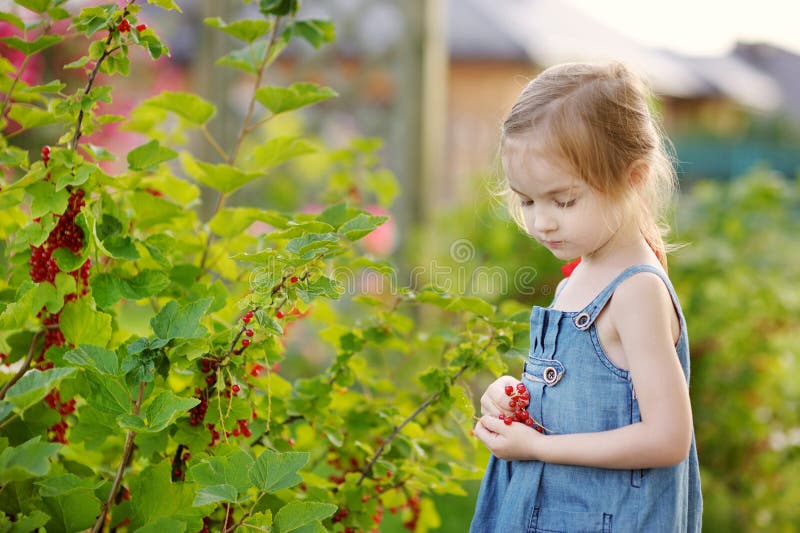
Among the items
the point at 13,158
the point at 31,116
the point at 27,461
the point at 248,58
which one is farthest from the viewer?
the point at 248,58

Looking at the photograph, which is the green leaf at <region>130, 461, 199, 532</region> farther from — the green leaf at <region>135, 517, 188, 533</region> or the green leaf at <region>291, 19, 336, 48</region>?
the green leaf at <region>291, 19, 336, 48</region>

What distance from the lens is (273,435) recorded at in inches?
59.2

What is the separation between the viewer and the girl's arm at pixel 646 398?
117cm

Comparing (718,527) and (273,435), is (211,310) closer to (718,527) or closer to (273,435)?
(273,435)

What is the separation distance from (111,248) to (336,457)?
0.61 meters

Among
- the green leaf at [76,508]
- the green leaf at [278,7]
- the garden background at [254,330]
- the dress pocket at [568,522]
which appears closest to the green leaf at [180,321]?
the garden background at [254,330]

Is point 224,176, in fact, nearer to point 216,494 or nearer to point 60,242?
point 60,242

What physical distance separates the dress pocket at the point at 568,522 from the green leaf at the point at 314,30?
961 mm

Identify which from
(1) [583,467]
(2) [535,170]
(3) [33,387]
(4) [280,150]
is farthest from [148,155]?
(1) [583,467]

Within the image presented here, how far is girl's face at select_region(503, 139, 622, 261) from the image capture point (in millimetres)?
1255

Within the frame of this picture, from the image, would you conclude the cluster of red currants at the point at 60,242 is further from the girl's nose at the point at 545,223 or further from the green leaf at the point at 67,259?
the girl's nose at the point at 545,223

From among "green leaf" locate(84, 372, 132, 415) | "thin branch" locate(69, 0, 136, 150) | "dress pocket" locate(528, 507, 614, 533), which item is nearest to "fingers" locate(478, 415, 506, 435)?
"dress pocket" locate(528, 507, 614, 533)

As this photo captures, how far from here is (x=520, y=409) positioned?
1310mm

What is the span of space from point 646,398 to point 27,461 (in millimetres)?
765
